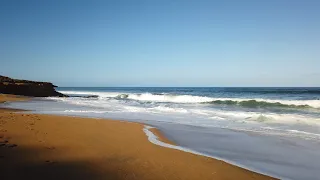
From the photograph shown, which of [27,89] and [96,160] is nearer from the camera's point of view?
[96,160]

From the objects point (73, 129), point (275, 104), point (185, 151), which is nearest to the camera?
point (185, 151)

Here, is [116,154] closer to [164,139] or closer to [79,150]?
[79,150]

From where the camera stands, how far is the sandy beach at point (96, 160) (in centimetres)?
426

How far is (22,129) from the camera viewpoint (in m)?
7.68

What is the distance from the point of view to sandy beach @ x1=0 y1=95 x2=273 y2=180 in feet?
14.0

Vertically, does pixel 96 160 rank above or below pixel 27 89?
below

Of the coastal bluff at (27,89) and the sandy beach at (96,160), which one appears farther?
the coastal bluff at (27,89)

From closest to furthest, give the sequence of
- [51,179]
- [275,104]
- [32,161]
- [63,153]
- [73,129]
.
→ [51,179]
[32,161]
[63,153]
[73,129]
[275,104]

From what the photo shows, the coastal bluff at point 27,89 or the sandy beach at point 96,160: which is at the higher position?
the coastal bluff at point 27,89

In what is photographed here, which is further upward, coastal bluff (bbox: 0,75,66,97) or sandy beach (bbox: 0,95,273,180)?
coastal bluff (bbox: 0,75,66,97)

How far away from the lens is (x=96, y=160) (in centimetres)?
501

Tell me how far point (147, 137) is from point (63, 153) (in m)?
2.77

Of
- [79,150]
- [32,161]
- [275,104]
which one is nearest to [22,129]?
[79,150]

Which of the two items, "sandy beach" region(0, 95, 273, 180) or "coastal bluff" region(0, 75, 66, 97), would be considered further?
"coastal bluff" region(0, 75, 66, 97)
